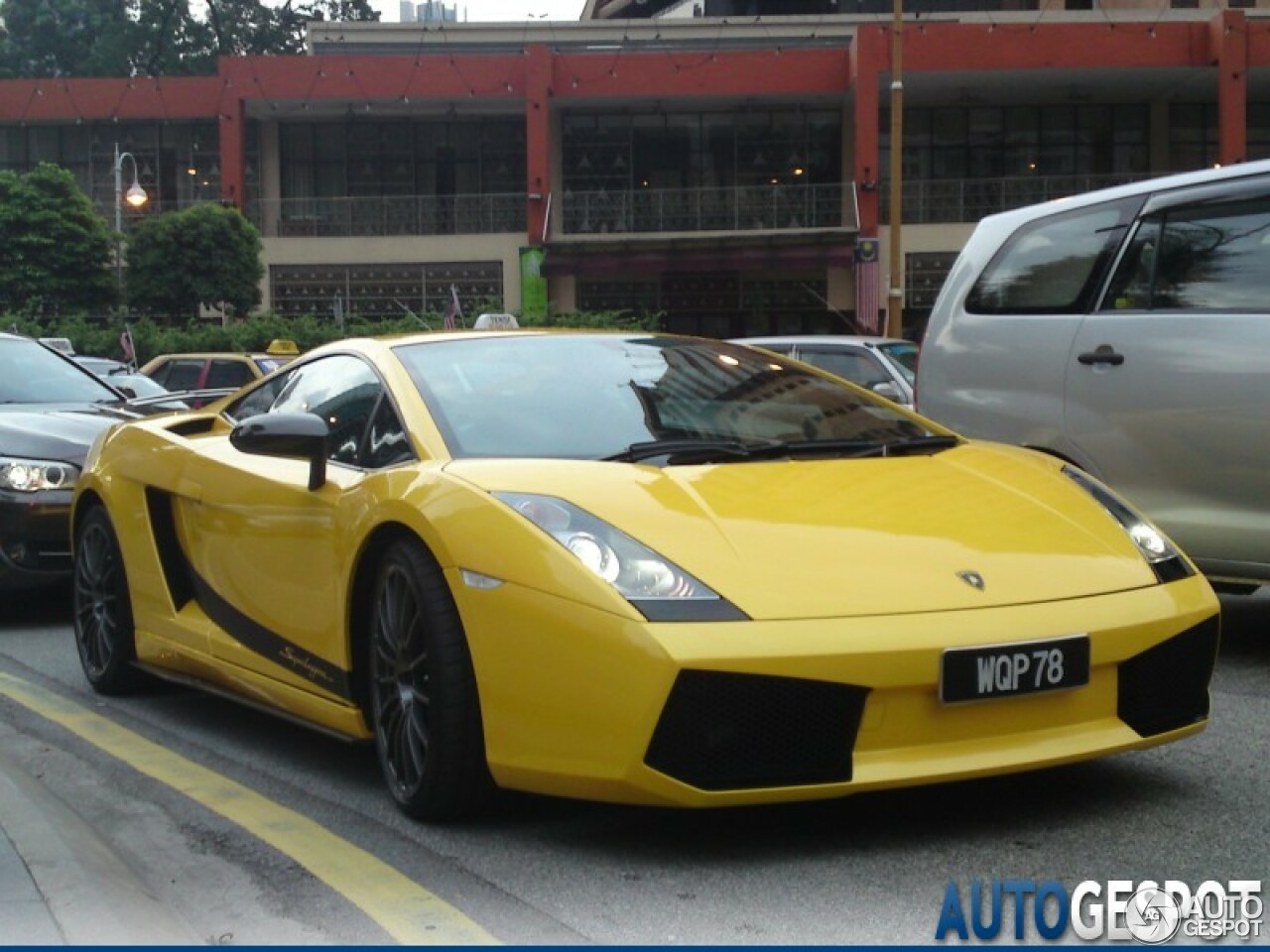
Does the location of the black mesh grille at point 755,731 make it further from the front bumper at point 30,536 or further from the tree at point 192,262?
the tree at point 192,262

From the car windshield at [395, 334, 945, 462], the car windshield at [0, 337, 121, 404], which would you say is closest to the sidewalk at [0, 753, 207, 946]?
the car windshield at [395, 334, 945, 462]

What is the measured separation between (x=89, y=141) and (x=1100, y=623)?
48.6 meters

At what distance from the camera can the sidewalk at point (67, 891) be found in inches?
135

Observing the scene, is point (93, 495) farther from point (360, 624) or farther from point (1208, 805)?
point (1208, 805)

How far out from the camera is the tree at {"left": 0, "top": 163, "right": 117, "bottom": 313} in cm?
3975

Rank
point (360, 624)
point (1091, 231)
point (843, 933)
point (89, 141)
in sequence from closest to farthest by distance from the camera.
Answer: point (843, 933)
point (360, 624)
point (1091, 231)
point (89, 141)

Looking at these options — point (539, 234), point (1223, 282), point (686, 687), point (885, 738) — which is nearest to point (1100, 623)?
point (885, 738)

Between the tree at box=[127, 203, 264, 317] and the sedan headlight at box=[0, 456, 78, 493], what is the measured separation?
3106 centimetres

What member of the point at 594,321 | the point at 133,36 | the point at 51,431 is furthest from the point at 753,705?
the point at 133,36

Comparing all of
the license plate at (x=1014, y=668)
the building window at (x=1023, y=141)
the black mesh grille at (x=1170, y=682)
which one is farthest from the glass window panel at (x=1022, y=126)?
the license plate at (x=1014, y=668)

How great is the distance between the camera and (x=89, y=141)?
4884 cm

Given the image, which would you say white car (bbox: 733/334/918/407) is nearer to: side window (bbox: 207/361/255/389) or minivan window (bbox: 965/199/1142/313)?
minivan window (bbox: 965/199/1142/313)

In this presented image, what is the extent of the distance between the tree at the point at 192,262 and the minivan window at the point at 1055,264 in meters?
33.0

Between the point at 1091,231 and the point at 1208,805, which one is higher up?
the point at 1091,231
